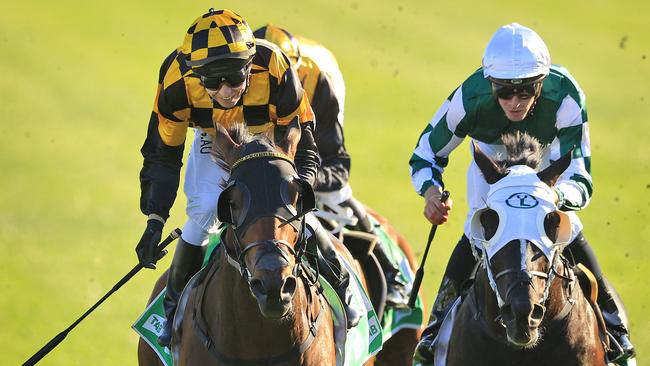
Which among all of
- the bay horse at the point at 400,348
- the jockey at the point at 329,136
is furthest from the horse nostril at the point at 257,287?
the bay horse at the point at 400,348

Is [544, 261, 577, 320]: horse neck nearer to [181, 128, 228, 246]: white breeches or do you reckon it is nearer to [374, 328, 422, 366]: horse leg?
[181, 128, 228, 246]: white breeches

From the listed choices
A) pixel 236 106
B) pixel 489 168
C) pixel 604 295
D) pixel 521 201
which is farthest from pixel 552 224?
pixel 236 106

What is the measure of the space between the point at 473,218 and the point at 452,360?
975 mm

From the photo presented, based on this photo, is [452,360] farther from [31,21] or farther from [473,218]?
[31,21]

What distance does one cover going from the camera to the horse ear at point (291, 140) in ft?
21.5

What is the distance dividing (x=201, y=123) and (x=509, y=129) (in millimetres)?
1731

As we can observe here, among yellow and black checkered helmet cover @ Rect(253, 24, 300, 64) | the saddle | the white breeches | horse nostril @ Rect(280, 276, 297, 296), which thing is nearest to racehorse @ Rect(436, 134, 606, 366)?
horse nostril @ Rect(280, 276, 297, 296)

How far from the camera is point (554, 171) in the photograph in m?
6.45

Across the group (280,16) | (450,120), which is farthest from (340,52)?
(450,120)

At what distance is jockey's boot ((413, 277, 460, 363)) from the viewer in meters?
7.50

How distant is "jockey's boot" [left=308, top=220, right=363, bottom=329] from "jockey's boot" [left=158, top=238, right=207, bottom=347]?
68 cm

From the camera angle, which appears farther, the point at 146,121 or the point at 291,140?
the point at 146,121

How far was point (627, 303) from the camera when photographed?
12.3 meters

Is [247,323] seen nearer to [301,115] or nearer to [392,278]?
[301,115]
